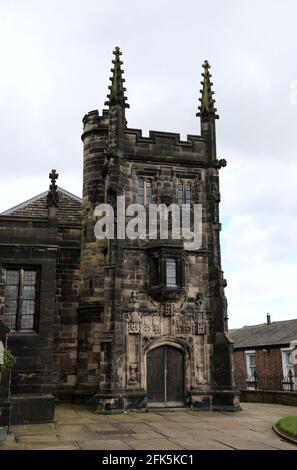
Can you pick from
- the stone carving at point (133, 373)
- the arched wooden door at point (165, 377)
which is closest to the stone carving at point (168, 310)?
the arched wooden door at point (165, 377)

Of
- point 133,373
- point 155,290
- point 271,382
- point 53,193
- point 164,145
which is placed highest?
point 164,145

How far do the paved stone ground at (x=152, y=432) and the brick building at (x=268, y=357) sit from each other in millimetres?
10550

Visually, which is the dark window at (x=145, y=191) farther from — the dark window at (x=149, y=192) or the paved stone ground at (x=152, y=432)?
the paved stone ground at (x=152, y=432)

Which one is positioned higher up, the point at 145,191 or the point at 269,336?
the point at 145,191

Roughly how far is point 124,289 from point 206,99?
1019 cm

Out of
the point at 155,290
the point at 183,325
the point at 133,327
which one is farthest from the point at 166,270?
the point at 133,327

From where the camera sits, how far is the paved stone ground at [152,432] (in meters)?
11.6

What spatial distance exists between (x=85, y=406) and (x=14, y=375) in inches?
224

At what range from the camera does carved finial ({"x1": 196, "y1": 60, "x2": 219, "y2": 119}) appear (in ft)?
76.3

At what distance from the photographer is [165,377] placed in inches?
787

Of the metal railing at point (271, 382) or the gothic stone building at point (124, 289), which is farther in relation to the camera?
the metal railing at point (271, 382)

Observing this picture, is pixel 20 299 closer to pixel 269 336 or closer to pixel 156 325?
pixel 156 325
